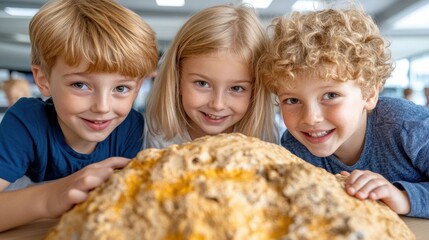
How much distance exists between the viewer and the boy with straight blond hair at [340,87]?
0.91 meters

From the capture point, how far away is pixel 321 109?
3.05 feet

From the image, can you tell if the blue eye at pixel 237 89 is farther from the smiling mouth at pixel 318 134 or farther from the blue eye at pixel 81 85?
the blue eye at pixel 81 85

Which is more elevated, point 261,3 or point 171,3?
point 261,3

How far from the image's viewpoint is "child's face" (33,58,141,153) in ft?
2.94

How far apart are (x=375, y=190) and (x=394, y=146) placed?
1.56ft

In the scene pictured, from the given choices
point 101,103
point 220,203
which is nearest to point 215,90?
point 101,103

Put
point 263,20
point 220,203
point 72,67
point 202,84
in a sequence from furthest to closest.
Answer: point 263,20 < point 202,84 < point 72,67 < point 220,203

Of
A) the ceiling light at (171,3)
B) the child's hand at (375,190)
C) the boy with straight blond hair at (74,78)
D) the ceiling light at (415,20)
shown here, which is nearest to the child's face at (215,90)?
the boy with straight blond hair at (74,78)

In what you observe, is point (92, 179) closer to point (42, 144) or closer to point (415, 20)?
point (42, 144)

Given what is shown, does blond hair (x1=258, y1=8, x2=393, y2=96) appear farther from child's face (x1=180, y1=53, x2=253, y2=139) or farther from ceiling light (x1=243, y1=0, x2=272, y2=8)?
ceiling light (x1=243, y1=0, x2=272, y2=8)

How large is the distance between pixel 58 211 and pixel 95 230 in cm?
20

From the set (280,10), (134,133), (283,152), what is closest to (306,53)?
(283,152)

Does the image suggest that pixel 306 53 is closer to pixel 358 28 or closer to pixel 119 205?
pixel 358 28

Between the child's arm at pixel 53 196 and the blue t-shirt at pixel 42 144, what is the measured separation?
0.82 ft
